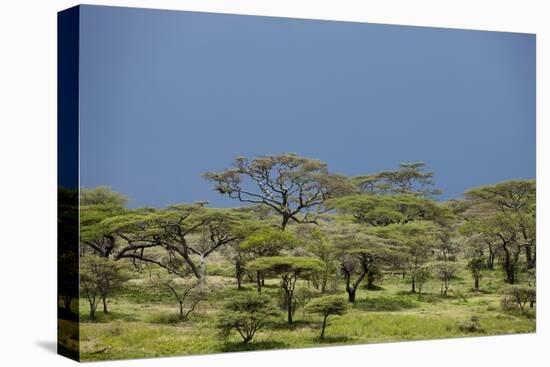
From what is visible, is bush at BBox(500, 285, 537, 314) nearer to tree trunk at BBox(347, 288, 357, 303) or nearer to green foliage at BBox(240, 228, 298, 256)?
tree trunk at BBox(347, 288, 357, 303)

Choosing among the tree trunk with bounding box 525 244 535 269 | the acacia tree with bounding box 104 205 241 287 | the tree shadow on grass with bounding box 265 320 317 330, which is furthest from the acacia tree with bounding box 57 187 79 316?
the tree trunk with bounding box 525 244 535 269

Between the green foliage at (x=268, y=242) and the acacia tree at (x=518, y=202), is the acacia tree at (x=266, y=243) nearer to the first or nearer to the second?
the green foliage at (x=268, y=242)

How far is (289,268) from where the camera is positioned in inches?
557

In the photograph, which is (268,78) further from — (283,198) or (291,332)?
(291,332)

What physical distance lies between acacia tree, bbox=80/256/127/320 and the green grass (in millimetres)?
96

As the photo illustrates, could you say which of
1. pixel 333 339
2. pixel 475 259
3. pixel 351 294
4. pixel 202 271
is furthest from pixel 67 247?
pixel 475 259

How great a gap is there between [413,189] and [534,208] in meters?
1.96

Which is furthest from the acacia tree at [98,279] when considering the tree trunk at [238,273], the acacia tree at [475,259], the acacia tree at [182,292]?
the acacia tree at [475,259]

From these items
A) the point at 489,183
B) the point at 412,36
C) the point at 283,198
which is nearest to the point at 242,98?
the point at 283,198

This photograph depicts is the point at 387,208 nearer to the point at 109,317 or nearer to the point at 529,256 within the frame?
the point at 529,256

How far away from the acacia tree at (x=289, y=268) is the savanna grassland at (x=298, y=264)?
0.05 ft

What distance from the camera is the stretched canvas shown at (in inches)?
515

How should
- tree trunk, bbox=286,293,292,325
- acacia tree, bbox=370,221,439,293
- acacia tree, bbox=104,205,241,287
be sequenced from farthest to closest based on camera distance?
acacia tree, bbox=370,221,439,293 < tree trunk, bbox=286,293,292,325 < acacia tree, bbox=104,205,241,287

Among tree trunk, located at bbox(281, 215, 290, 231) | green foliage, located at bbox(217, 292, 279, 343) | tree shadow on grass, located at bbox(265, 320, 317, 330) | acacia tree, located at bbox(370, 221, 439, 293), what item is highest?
tree trunk, located at bbox(281, 215, 290, 231)
